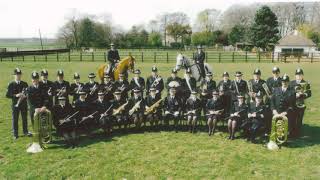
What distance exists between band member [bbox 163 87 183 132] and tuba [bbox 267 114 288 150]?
9.35ft

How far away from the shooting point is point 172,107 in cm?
1135

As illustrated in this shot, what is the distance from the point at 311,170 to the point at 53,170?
554cm

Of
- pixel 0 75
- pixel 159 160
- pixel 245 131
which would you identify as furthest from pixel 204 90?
pixel 0 75

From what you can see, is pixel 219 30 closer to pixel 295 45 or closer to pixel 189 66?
pixel 295 45

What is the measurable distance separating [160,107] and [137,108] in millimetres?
740

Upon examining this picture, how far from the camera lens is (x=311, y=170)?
8156mm

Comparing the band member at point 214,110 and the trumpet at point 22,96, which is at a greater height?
the trumpet at point 22,96

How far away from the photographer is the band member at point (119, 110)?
11094 mm

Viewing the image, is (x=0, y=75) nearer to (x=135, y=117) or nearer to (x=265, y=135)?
(x=135, y=117)

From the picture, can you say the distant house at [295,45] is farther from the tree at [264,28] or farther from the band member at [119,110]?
the band member at [119,110]

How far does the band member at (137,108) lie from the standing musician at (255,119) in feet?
9.78

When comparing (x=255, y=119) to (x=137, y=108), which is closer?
(x=255, y=119)

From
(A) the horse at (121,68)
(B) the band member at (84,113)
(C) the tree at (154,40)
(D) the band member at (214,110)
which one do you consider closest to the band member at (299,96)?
(D) the band member at (214,110)

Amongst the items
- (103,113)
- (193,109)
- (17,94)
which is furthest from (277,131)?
(17,94)
